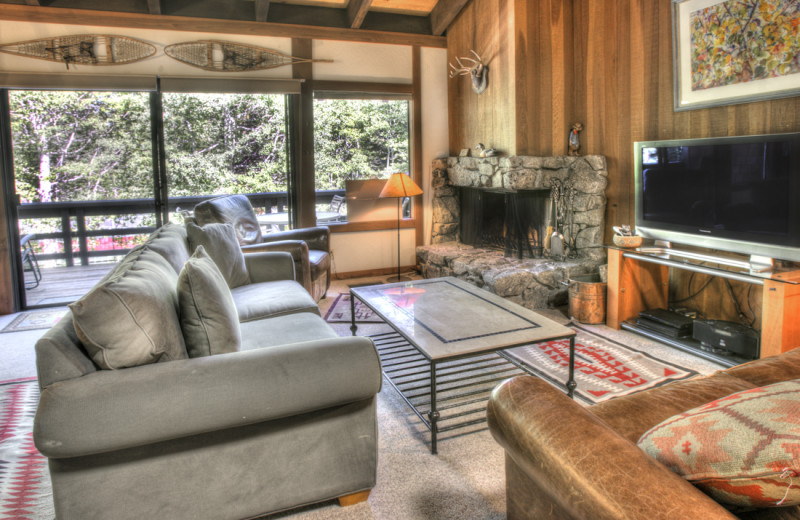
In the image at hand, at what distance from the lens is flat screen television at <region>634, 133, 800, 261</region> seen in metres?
2.98

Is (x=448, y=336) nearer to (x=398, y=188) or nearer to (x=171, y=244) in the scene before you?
(x=171, y=244)

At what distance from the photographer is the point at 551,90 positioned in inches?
187

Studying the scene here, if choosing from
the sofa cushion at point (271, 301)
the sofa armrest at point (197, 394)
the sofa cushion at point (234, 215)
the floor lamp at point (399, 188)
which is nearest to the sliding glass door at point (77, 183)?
the sofa cushion at point (234, 215)

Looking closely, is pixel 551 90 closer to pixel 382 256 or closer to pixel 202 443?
pixel 382 256

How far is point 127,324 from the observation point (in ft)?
5.25

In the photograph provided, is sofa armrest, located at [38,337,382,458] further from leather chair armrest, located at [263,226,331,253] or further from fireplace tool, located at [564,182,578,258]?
fireplace tool, located at [564,182,578,258]

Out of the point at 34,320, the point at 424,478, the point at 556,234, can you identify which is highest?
the point at 556,234

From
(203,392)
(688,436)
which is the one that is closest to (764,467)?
(688,436)

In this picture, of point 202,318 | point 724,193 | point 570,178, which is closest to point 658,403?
point 202,318

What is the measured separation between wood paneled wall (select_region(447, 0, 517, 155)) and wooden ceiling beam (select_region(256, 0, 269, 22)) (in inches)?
74.9

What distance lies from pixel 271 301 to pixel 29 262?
318 centimetres

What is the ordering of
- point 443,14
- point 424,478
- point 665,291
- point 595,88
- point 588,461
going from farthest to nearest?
point 443,14 < point 595,88 < point 665,291 < point 424,478 < point 588,461

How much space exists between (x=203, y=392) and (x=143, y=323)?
0.28 meters

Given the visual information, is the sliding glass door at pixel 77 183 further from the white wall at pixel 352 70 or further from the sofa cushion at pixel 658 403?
the sofa cushion at pixel 658 403
